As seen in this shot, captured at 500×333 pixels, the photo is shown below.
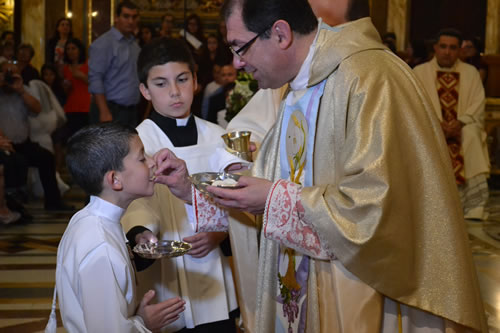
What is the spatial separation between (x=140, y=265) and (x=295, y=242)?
758mm

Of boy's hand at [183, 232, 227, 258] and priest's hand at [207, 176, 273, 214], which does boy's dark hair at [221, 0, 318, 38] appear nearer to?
priest's hand at [207, 176, 273, 214]

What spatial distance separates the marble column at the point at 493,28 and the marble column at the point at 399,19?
1537mm

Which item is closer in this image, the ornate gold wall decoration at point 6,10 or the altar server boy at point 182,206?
the altar server boy at point 182,206

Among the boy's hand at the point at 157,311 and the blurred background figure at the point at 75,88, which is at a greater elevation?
the blurred background figure at the point at 75,88

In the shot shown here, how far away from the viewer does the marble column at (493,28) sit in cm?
1398

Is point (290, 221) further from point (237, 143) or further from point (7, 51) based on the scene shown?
point (7, 51)

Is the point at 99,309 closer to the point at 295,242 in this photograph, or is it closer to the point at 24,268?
the point at 295,242

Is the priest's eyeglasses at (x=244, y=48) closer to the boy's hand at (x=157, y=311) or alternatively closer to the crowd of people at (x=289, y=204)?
the crowd of people at (x=289, y=204)

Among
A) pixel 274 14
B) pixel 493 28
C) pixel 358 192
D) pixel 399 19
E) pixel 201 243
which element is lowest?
pixel 201 243

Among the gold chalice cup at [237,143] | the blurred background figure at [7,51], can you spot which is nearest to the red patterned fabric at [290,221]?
the gold chalice cup at [237,143]

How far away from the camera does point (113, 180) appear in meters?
2.52

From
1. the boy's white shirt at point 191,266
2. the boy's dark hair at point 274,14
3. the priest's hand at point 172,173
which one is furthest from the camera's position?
the boy's white shirt at point 191,266

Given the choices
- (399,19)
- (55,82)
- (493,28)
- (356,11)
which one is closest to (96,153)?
(356,11)

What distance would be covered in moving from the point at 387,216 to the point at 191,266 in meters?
1.12
